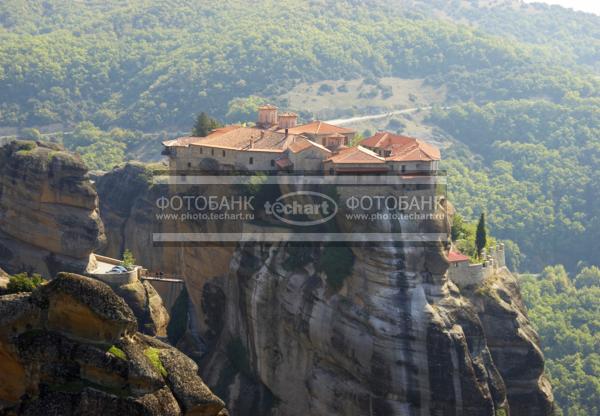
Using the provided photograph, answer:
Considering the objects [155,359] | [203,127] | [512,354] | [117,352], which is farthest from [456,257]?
[117,352]

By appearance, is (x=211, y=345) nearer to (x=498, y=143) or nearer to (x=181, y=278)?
(x=181, y=278)

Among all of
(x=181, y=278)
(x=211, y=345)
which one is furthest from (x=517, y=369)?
(x=181, y=278)

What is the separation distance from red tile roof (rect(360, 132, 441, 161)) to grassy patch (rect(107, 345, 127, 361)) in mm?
29659

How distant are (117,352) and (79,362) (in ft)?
3.67

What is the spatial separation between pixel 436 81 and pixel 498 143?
3101cm

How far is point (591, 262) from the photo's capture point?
444ft

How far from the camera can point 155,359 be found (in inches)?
1253

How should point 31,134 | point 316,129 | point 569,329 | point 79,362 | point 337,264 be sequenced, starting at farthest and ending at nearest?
point 31,134
point 569,329
point 316,129
point 337,264
point 79,362

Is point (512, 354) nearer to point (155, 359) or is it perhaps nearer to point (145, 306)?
point (145, 306)

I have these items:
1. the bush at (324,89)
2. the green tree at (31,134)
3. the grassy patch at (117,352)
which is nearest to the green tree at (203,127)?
the grassy patch at (117,352)

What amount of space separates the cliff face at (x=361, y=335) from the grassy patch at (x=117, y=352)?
987 inches

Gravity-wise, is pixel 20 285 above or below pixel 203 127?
below

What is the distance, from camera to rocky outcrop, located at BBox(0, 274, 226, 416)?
30.1 metres

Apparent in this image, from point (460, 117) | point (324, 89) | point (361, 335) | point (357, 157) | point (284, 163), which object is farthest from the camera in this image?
point (324, 89)
